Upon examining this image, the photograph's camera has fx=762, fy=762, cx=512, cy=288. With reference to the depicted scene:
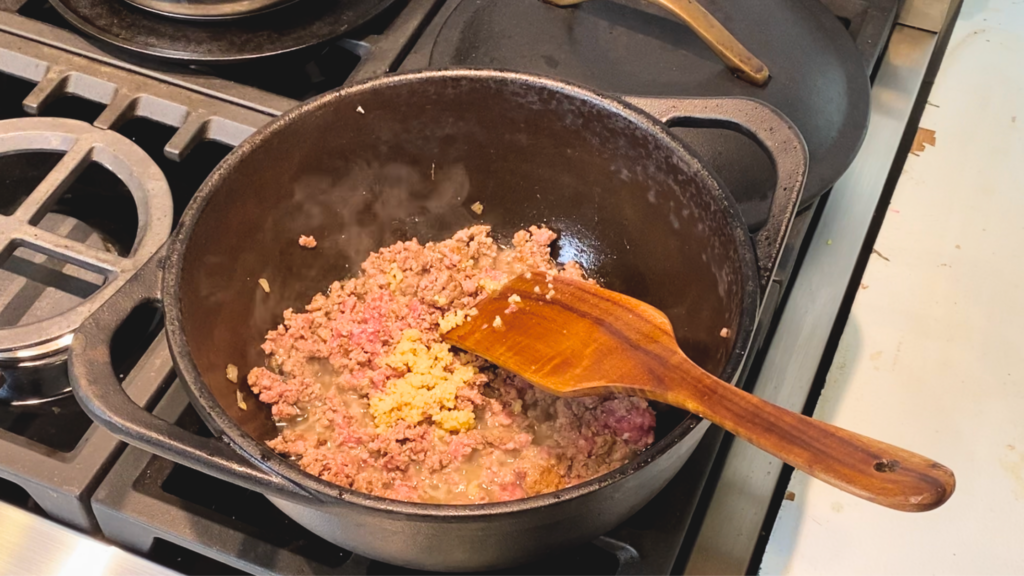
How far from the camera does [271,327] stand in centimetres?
82

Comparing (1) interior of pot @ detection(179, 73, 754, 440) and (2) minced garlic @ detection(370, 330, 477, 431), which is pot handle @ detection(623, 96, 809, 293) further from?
(2) minced garlic @ detection(370, 330, 477, 431)

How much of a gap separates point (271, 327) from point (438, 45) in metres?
0.39

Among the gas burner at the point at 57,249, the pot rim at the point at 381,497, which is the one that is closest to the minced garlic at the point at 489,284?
the pot rim at the point at 381,497

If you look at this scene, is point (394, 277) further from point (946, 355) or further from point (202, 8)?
point (946, 355)

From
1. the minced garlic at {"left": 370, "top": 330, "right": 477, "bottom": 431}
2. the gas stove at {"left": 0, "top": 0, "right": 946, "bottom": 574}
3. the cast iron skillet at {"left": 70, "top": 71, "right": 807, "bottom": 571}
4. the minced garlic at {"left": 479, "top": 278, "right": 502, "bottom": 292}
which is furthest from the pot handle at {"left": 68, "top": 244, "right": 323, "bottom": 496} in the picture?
the minced garlic at {"left": 479, "top": 278, "right": 502, "bottom": 292}

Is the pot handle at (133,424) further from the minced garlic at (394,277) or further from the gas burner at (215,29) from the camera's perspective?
the gas burner at (215,29)

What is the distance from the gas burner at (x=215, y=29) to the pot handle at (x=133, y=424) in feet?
1.45

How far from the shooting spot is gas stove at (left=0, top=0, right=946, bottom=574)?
0.66 m

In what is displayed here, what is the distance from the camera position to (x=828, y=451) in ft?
1.58

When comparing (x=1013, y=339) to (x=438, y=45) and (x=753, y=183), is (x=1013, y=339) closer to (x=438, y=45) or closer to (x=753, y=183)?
(x=753, y=183)

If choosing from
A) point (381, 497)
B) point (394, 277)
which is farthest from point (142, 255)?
point (381, 497)

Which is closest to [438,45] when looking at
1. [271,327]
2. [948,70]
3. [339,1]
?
[339,1]

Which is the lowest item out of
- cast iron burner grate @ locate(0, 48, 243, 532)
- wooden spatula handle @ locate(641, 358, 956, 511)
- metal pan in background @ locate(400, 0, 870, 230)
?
cast iron burner grate @ locate(0, 48, 243, 532)

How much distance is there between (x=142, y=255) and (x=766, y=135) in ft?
1.98
